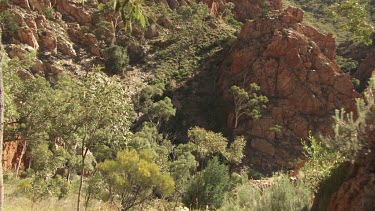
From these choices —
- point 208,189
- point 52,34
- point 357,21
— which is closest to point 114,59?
point 52,34

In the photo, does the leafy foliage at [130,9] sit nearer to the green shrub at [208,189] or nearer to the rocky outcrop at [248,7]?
the green shrub at [208,189]

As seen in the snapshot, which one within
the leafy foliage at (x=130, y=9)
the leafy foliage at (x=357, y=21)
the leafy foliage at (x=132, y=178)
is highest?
the leafy foliage at (x=357, y=21)

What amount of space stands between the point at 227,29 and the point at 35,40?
27343 millimetres

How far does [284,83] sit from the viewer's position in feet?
126

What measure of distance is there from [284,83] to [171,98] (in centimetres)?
1253

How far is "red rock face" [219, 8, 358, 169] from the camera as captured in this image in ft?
117

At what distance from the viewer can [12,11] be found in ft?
119

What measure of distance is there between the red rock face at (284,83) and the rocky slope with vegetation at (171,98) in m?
0.11

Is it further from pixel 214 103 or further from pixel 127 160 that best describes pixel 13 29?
pixel 127 160

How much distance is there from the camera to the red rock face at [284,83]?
1410 inches

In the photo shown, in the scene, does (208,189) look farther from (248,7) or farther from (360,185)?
(248,7)

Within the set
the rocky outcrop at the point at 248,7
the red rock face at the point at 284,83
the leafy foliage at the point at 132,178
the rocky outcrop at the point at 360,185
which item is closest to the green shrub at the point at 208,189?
the leafy foliage at the point at 132,178

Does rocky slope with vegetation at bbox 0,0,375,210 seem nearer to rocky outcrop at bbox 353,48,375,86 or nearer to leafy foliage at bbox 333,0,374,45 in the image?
rocky outcrop at bbox 353,48,375,86

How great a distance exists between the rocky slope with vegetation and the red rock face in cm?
11
